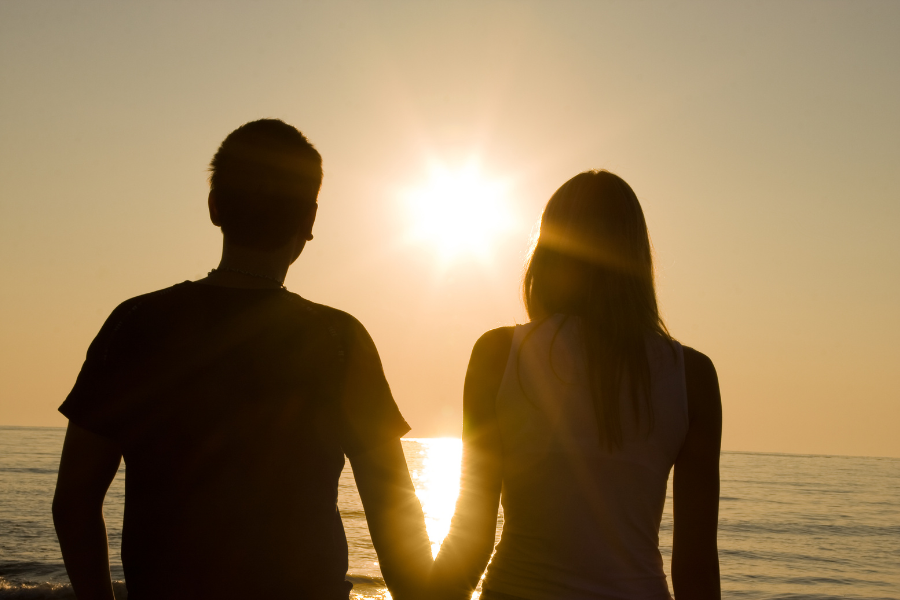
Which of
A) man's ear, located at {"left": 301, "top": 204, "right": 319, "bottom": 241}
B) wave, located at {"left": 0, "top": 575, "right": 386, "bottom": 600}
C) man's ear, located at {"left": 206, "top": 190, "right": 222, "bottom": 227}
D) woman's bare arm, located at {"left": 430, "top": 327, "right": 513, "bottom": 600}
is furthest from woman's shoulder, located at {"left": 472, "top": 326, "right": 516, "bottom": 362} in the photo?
wave, located at {"left": 0, "top": 575, "right": 386, "bottom": 600}

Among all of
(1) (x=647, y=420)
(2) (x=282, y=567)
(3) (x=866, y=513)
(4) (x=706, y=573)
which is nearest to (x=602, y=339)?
(1) (x=647, y=420)

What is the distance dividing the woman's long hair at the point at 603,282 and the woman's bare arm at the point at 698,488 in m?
0.17

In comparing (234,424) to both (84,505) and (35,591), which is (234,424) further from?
(35,591)

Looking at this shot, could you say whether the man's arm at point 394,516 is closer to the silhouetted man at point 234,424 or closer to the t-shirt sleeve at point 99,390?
the silhouetted man at point 234,424

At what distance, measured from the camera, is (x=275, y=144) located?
6.23ft

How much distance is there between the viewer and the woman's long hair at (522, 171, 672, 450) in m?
1.97

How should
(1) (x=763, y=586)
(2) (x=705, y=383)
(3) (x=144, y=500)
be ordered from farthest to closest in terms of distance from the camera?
(1) (x=763, y=586) → (2) (x=705, y=383) → (3) (x=144, y=500)

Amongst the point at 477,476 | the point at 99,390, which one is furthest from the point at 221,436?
the point at 477,476

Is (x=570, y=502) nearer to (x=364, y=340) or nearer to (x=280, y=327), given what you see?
(x=364, y=340)

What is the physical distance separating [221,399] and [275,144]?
0.72 meters

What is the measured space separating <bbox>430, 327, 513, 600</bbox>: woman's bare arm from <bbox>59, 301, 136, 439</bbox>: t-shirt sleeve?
3.24ft

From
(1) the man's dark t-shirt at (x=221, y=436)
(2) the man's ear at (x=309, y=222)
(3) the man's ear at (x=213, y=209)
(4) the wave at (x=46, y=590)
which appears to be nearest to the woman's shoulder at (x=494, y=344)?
(1) the man's dark t-shirt at (x=221, y=436)

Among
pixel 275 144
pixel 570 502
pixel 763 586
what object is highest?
pixel 275 144

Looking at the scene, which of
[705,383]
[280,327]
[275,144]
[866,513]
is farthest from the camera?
[866,513]
